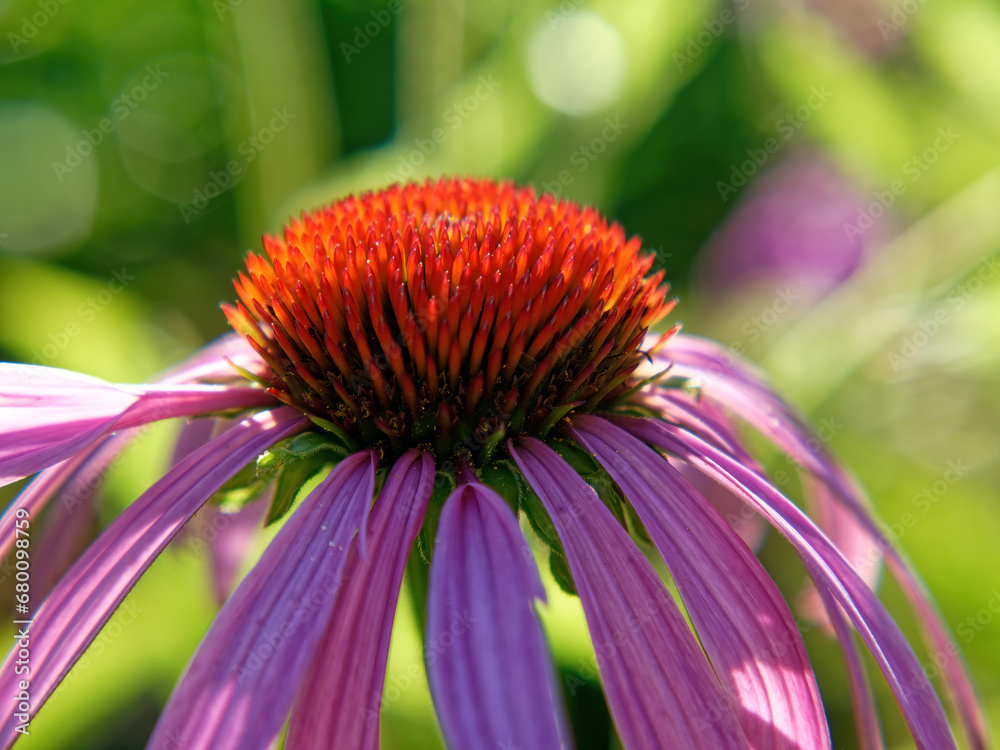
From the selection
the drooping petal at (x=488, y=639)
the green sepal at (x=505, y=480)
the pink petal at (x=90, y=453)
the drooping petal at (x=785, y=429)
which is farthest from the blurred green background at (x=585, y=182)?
the drooping petal at (x=488, y=639)

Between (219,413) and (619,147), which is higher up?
(619,147)

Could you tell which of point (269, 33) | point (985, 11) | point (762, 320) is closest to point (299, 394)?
point (762, 320)

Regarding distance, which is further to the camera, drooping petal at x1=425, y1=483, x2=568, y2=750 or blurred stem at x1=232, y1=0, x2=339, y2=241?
blurred stem at x1=232, y1=0, x2=339, y2=241

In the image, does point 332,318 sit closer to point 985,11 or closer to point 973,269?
point 973,269

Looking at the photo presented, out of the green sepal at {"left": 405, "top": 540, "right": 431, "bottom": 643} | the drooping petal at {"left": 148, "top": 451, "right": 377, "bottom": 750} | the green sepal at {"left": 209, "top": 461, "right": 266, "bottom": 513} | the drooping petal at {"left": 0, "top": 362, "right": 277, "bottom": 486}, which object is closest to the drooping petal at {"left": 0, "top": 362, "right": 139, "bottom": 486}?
the drooping petal at {"left": 0, "top": 362, "right": 277, "bottom": 486}

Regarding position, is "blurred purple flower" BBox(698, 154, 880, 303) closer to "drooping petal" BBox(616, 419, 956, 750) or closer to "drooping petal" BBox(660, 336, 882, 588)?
"drooping petal" BBox(660, 336, 882, 588)

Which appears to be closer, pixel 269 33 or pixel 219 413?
pixel 219 413

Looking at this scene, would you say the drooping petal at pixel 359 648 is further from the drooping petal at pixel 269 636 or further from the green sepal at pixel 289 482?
the green sepal at pixel 289 482
